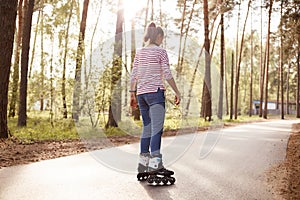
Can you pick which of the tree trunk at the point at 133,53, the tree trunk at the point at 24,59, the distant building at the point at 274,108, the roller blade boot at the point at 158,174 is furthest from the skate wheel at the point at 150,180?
the distant building at the point at 274,108

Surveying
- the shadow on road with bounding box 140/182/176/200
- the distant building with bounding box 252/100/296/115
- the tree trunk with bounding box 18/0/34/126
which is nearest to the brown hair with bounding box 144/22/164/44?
the shadow on road with bounding box 140/182/176/200

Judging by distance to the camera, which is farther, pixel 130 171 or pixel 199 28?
pixel 199 28

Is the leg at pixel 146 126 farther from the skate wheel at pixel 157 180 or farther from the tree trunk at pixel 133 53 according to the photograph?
the tree trunk at pixel 133 53

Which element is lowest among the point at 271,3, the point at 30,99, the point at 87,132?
the point at 87,132

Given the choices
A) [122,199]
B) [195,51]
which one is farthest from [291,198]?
[195,51]

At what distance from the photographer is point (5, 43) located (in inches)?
342

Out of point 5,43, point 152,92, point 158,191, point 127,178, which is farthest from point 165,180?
point 5,43

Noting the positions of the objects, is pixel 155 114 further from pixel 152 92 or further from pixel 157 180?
pixel 157 180

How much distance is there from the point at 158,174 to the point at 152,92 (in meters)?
1.04

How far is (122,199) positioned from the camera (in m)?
3.65

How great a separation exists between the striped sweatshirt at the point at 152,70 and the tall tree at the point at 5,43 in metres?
5.16

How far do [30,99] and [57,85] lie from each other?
1823 millimetres

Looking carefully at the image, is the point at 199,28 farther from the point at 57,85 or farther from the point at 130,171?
the point at 130,171

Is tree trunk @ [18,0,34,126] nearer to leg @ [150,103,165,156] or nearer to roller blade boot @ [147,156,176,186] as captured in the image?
leg @ [150,103,165,156]
